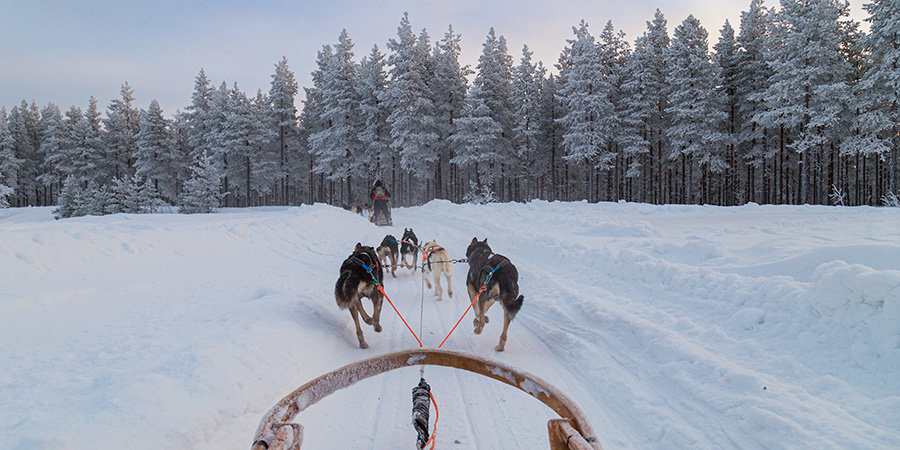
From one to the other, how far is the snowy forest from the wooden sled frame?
75.5 ft

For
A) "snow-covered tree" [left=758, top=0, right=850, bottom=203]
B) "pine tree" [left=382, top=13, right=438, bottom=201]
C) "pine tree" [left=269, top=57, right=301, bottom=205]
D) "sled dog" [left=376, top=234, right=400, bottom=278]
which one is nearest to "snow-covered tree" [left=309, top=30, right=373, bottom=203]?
"pine tree" [left=382, top=13, right=438, bottom=201]

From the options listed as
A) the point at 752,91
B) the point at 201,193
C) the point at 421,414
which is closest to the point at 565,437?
the point at 421,414

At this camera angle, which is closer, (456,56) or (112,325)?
(112,325)

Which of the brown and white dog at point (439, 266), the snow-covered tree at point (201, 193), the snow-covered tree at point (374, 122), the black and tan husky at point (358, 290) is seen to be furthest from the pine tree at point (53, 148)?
the black and tan husky at point (358, 290)

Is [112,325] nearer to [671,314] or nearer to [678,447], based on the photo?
[678,447]

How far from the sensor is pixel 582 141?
2938cm

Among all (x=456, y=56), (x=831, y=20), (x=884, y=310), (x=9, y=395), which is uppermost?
(x=456, y=56)

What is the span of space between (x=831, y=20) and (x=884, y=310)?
31.3 metres

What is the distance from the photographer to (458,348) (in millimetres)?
4711

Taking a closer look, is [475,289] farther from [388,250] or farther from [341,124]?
[341,124]

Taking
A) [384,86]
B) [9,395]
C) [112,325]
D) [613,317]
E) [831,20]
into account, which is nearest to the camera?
[9,395]

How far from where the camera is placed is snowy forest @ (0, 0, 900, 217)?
24.0 meters

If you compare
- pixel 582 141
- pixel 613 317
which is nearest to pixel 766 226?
pixel 613 317

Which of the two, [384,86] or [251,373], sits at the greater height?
[384,86]
